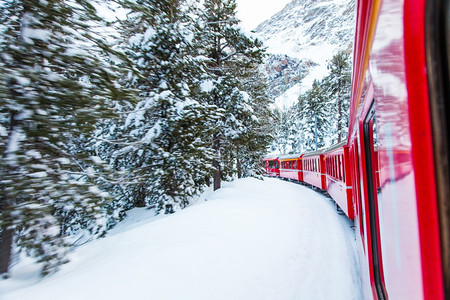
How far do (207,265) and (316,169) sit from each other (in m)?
13.3

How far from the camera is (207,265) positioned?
4676mm

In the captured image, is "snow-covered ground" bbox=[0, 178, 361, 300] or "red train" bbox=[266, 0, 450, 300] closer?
"red train" bbox=[266, 0, 450, 300]

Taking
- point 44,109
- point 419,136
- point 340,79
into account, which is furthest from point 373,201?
point 340,79

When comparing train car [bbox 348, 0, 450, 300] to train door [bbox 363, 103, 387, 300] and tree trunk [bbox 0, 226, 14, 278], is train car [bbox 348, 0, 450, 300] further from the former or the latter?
tree trunk [bbox 0, 226, 14, 278]

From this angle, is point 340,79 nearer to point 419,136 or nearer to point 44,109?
point 44,109

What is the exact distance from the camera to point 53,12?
4.26 m

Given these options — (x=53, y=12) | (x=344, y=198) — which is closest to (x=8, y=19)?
(x=53, y=12)

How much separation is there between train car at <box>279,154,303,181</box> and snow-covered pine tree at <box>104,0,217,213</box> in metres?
14.8

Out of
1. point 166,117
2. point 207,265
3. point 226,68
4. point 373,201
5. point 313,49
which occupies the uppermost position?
point 313,49

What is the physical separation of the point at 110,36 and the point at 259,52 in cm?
866

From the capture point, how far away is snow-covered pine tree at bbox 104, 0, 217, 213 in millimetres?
8945

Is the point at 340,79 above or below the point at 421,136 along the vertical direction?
above

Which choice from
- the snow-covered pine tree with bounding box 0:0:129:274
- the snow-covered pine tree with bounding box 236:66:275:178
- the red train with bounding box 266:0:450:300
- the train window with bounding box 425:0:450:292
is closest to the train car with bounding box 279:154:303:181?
the snow-covered pine tree with bounding box 236:66:275:178

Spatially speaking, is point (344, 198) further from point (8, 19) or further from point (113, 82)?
point (8, 19)
